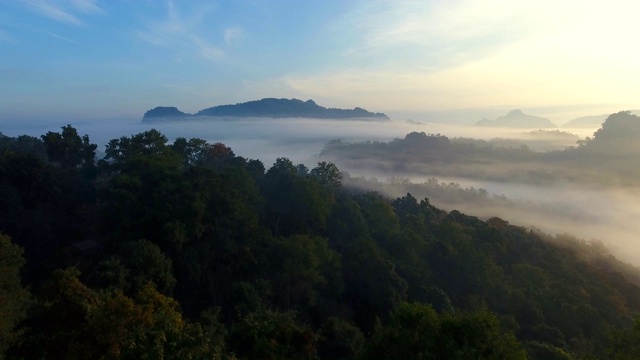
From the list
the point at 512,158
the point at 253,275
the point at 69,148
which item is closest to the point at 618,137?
the point at 512,158

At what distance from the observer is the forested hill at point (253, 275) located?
34.2 ft

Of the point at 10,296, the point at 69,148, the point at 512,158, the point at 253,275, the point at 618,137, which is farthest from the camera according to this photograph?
the point at 512,158

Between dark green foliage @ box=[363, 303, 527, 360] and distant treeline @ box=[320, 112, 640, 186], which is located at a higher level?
dark green foliage @ box=[363, 303, 527, 360]

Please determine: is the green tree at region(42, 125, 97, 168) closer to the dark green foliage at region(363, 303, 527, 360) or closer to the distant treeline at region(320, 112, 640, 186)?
the dark green foliage at region(363, 303, 527, 360)

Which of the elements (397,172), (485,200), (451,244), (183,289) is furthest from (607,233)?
(183,289)

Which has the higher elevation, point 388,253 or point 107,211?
point 107,211

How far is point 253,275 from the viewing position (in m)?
22.5

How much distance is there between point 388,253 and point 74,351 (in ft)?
70.7

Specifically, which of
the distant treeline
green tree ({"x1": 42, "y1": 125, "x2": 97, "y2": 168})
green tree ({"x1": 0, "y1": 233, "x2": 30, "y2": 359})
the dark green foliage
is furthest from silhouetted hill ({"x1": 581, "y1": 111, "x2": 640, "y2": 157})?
green tree ({"x1": 0, "y1": 233, "x2": 30, "y2": 359})

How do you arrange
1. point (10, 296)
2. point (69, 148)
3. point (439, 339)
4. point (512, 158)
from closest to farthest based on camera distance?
1. point (439, 339)
2. point (10, 296)
3. point (69, 148)
4. point (512, 158)

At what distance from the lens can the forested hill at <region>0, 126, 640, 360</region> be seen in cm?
1042

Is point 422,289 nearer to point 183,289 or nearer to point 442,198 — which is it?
point 183,289

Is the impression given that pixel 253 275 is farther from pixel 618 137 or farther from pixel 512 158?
pixel 512 158

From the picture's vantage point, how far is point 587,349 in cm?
2114
